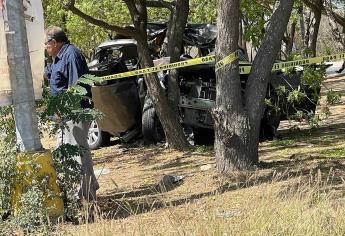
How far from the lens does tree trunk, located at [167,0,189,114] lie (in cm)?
946

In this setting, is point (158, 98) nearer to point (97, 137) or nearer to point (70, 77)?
point (97, 137)

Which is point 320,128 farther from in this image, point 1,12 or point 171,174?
point 1,12

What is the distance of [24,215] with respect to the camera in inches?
184

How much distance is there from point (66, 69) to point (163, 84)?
3.89m

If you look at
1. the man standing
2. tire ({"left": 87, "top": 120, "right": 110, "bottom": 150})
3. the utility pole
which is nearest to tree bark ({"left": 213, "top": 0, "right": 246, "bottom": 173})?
the man standing

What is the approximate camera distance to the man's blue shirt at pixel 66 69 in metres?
6.27

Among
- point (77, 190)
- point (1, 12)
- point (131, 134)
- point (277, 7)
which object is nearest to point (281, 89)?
point (277, 7)

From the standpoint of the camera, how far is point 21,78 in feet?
17.0

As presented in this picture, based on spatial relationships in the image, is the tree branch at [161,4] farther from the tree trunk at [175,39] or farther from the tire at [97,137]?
the tire at [97,137]

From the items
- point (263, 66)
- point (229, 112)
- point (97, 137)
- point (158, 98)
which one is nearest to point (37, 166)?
point (229, 112)

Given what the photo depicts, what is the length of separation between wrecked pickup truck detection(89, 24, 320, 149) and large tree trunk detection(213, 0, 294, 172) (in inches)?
88.9

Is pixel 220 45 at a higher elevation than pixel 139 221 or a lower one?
higher

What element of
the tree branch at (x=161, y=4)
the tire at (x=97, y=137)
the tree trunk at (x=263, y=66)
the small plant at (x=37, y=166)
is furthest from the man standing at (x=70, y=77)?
the tire at (x=97, y=137)

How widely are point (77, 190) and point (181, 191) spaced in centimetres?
134
